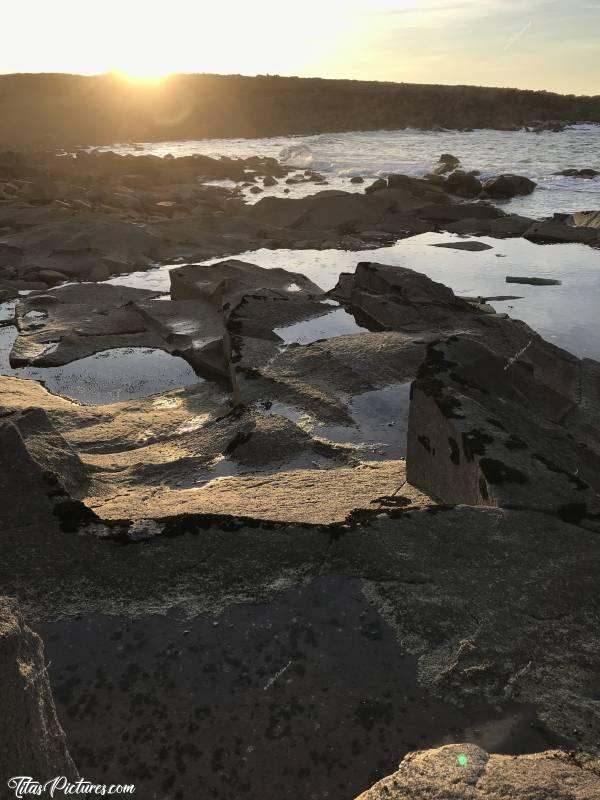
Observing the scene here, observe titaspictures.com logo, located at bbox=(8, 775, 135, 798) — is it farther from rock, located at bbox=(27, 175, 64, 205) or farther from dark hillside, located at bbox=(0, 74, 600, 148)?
dark hillside, located at bbox=(0, 74, 600, 148)

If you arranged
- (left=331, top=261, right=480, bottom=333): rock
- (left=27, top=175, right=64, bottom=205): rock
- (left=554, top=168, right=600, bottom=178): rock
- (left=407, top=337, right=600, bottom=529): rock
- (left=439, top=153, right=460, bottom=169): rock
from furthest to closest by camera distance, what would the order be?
(left=439, top=153, right=460, bottom=169): rock → (left=554, top=168, right=600, bottom=178): rock → (left=27, top=175, right=64, bottom=205): rock → (left=331, top=261, right=480, bottom=333): rock → (left=407, top=337, right=600, bottom=529): rock

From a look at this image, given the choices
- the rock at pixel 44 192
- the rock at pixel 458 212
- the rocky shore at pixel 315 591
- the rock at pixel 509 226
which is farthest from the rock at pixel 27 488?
the rock at pixel 44 192

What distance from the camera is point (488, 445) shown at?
3.06 m

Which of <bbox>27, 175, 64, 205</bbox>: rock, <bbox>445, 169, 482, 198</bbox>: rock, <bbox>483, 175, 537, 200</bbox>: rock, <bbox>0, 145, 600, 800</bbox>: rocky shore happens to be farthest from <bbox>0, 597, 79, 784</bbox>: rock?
<bbox>445, 169, 482, 198</bbox>: rock

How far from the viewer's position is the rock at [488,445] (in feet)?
9.15

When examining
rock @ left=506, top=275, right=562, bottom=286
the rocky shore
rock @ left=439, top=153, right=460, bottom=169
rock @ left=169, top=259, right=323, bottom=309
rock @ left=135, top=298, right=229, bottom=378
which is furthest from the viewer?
rock @ left=439, top=153, right=460, bottom=169

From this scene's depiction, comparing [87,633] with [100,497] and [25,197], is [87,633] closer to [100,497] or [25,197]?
[100,497]

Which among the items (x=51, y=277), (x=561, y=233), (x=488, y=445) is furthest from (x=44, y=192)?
(x=488, y=445)

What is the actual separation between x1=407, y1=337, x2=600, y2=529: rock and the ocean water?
14356 mm

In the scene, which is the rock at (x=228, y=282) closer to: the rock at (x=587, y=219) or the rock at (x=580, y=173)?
the rock at (x=587, y=219)

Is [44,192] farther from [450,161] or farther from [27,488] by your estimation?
[450,161]

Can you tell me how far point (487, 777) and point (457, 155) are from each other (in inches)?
1493

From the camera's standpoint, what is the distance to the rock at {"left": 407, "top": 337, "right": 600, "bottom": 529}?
2.79 meters

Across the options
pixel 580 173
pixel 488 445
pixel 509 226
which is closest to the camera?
pixel 488 445
